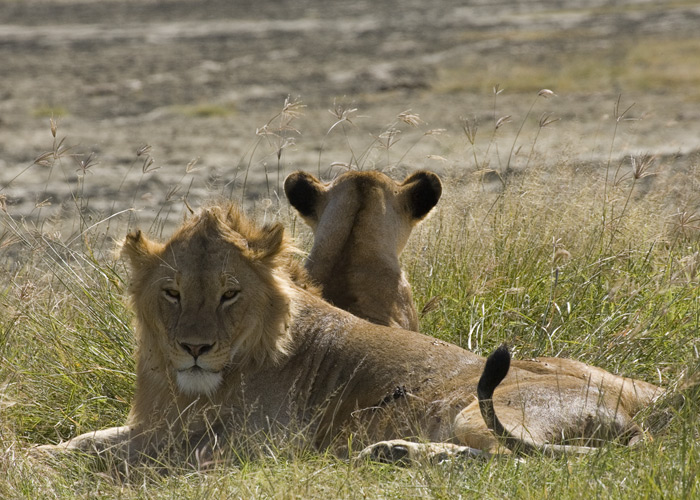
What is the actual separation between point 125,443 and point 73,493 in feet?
1.19

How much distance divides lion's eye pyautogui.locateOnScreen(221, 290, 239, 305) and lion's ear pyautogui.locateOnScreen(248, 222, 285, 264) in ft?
0.67

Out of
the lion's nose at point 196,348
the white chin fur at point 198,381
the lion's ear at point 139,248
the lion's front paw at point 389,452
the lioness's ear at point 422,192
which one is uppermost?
the lion's ear at point 139,248

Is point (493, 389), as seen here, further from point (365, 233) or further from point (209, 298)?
point (365, 233)

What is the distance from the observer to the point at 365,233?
6.28 m

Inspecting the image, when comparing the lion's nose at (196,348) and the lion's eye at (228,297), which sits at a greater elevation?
the lion's eye at (228,297)

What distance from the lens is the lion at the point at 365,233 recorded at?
19.9 feet

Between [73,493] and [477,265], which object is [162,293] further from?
[477,265]

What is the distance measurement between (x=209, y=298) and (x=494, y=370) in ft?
4.47

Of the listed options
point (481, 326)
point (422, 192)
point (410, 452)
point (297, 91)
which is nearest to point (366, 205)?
point (422, 192)

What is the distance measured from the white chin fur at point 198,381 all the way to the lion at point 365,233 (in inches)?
47.1

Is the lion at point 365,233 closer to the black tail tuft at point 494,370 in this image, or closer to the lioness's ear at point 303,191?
the lioness's ear at point 303,191

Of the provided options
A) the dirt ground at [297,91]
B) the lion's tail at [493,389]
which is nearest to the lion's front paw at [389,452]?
the lion's tail at [493,389]

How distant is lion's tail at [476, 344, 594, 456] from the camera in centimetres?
424

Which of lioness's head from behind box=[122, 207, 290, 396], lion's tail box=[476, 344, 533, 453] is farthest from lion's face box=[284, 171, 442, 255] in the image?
lion's tail box=[476, 344, 533, 453]
